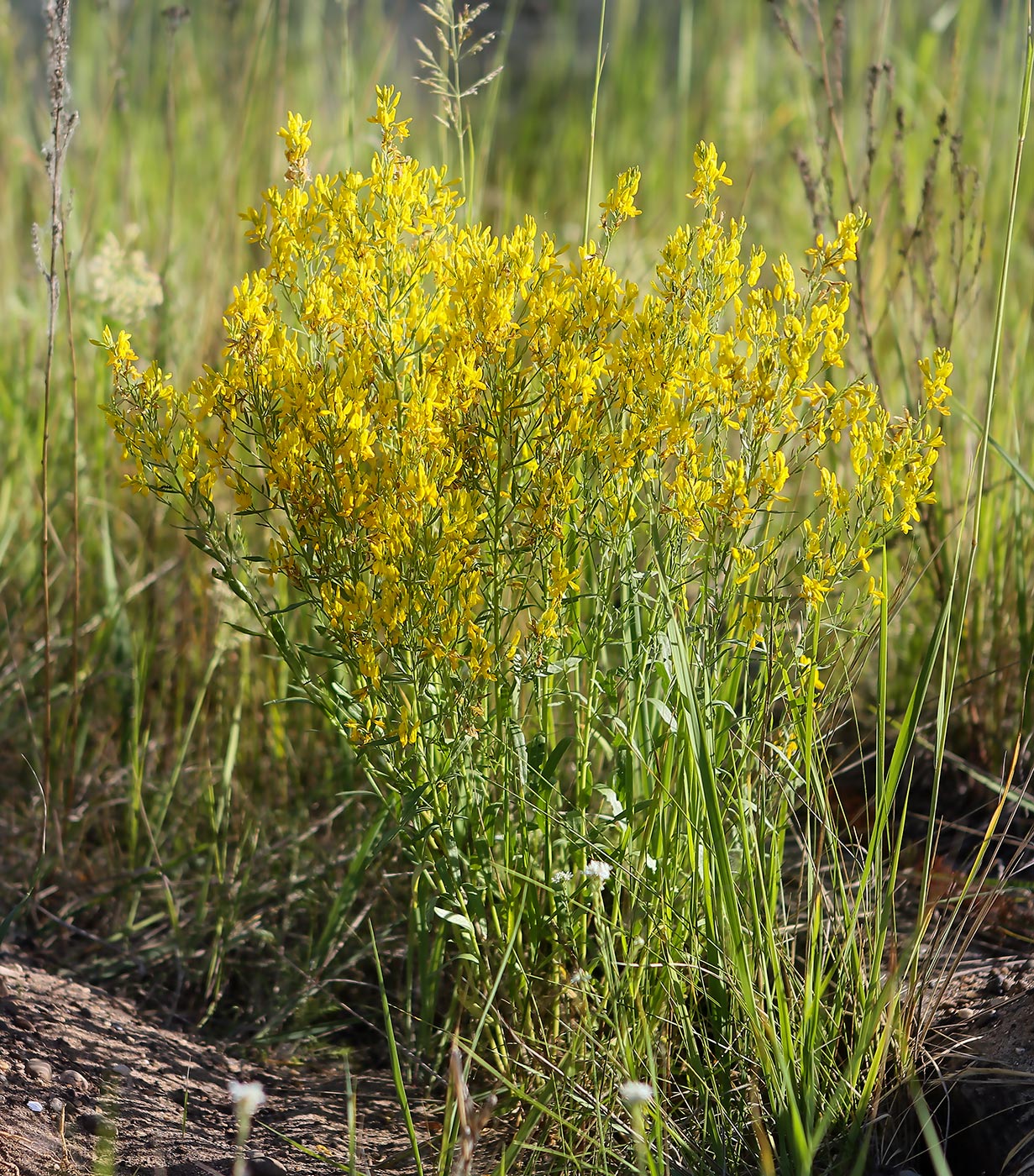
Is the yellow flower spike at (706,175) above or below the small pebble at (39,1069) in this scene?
above

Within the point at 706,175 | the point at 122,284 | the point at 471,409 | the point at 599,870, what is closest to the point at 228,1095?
the point at 599,870

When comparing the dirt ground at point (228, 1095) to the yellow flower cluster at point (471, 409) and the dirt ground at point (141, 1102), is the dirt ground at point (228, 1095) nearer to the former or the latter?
the dirt ground at point (141, 1102)

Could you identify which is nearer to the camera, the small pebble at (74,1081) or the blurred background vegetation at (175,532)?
the small pebble at (74,1081)

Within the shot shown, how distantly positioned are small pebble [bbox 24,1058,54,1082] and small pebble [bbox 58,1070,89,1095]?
2 cm

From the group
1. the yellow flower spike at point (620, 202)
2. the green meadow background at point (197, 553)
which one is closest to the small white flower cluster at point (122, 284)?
the green meadow background at point (197, 553)

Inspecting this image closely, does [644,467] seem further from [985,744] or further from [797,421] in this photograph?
[985,744]

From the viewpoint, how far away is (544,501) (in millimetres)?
1289

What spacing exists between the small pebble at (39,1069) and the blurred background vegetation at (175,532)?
0.35 m

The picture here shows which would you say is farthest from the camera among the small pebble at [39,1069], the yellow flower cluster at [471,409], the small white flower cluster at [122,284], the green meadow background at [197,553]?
the small white flower cluster at [122,284]

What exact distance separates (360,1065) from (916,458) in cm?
118

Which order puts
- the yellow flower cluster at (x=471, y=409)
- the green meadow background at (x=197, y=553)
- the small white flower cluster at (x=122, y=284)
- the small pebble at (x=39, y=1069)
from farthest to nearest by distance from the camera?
the small white flower cluster at (x=122, y=284)
the green meadow background at (x=197, y=553)
the small pebble at (x=39, y=1069)
the yellow flower cluster at (x=471, y=409)

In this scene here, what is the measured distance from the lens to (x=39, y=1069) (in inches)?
56.2

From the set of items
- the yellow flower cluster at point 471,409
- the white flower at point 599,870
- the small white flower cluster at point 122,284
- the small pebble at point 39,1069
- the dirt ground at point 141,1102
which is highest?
the small white flower cluster at point 122,284

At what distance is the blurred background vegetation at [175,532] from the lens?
6.29 ft
